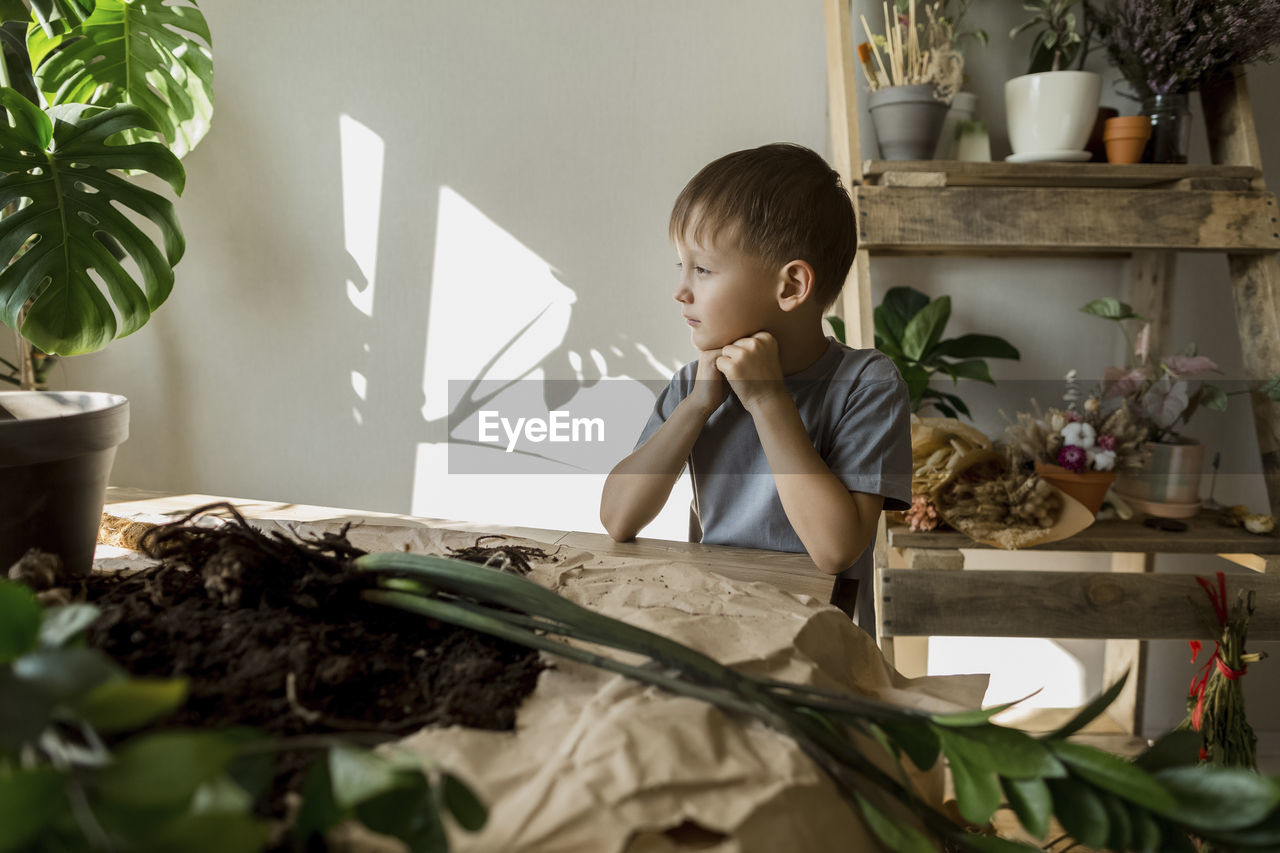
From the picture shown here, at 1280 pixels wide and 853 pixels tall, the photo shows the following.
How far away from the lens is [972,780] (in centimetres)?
34

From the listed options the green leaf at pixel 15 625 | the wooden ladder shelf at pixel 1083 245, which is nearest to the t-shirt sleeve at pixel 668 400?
the wooden ladder shelf at pixel 1083 245

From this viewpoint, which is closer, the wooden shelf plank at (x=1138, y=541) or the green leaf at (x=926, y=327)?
the wooden shelf plank at (x=1138, y=541)

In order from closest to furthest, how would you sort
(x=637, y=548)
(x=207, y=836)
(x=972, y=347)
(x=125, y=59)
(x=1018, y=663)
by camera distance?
(x=207, y=836) < (x=637, y=548) < (x=125, y=59) < (x=972, y=347) < (x=1018, y=663)

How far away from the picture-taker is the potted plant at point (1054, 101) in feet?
5.18

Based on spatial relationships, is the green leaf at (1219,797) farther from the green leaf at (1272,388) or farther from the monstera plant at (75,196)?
the green leaf at (1272,388)

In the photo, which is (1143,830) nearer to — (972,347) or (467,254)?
(972,347)

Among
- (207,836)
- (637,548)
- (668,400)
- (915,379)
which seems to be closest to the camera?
(207,836)

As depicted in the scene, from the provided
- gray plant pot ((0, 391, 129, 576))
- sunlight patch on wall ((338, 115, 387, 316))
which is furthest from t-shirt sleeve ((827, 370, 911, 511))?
sunlight patch on wall ((338, 115, 387, 316))

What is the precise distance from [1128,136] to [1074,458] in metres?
0.65

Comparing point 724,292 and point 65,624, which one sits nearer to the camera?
point 65,624

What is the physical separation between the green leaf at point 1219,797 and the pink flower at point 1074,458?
4.30 ft

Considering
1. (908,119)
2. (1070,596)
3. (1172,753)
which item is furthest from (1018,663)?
(1172,753)

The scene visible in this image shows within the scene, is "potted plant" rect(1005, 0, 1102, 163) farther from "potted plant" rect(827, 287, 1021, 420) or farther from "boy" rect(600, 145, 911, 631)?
"boy" rect(600, 145, 911, 631)

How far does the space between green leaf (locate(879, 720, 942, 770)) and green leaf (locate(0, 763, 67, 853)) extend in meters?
0.31
